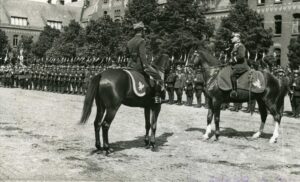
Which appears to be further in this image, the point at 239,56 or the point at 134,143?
the point at 239,56

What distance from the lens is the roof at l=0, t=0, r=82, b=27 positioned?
279ft

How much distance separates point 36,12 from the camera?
294ft

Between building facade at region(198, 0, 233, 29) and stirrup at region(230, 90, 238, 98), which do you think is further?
building facade at region(198, 0, 233, 29)

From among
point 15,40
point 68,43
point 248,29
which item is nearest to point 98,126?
point 248,29

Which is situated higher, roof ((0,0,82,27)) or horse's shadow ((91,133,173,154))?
roof ((0,0,82,27))

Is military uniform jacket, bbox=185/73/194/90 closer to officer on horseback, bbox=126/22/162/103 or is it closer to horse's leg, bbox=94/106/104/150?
officer on horseback, bbox=126/22/162/103

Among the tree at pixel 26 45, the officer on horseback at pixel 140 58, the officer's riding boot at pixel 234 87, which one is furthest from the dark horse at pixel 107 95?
the tree at pixel 26 45

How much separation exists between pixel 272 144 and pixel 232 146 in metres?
1.18

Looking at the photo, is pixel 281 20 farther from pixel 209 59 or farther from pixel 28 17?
pixel 28 17

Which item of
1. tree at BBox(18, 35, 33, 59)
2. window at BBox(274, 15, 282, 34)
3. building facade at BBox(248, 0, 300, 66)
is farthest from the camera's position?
tree at BBox(18, 35, 33, 59)

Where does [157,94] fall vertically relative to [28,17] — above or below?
below

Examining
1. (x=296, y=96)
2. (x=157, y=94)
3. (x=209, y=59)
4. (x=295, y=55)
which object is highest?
(x=295, y=55)

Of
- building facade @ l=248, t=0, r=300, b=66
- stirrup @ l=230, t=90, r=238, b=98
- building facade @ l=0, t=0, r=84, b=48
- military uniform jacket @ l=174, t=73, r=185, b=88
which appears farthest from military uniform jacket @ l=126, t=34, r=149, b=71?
building facade @ l=0, t=0, r=84, b=48

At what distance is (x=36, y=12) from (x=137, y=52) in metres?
84.7
